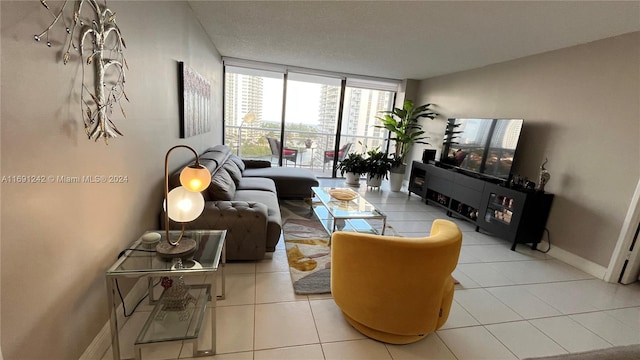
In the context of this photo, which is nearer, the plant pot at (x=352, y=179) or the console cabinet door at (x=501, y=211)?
the console cabinet door at (x=501, y=211)

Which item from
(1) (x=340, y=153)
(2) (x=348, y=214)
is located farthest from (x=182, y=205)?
(1) (x=340, y=153)

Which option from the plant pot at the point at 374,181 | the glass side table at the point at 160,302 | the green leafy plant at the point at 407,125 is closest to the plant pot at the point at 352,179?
the plant pot at the point at 374,181

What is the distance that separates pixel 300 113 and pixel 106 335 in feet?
16.2

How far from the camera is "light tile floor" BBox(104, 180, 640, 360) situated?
1607mm

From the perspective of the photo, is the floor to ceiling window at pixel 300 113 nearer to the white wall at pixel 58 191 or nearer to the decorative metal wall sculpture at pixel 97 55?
the white wall at pixel 58 191

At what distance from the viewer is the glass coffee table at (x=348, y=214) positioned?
2891 millimetres

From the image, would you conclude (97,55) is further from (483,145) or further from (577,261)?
(577,261)

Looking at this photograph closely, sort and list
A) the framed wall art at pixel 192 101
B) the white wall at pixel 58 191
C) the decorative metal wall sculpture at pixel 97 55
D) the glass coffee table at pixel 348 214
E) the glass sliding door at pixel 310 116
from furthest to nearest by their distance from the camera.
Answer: the glass sliding door at pixel 310 116
the glass coffee table at pixel 348 214
the framed wall art at pixel 192 101
the decorative metal wall sculpture at pixel 97 55
the white wall at pixel 58 191

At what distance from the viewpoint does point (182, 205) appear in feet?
4.91

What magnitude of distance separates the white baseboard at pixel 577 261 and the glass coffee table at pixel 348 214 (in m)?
1.90

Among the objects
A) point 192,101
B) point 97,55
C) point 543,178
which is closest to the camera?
point 97,55

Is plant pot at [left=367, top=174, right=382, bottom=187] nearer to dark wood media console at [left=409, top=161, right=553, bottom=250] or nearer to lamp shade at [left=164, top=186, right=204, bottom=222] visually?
dark wood media console at [left=409, top=161, right=553, bottom=250]

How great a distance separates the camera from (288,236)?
3053mm

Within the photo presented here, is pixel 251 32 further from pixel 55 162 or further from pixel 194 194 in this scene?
pixel 55 162
